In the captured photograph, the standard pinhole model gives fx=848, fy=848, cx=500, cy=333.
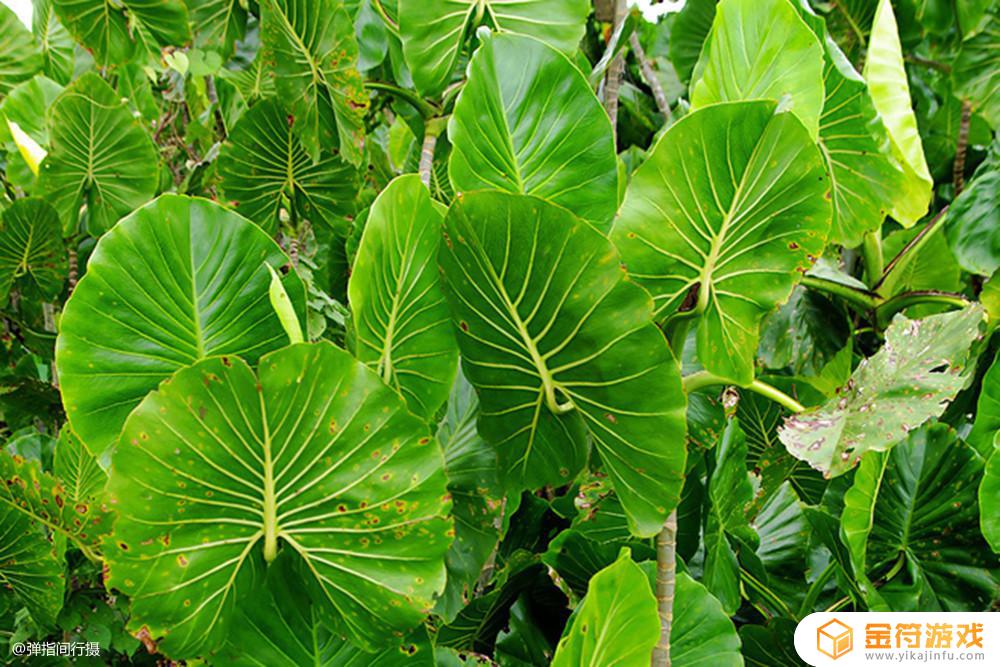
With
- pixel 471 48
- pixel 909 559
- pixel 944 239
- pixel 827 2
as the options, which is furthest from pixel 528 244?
pixel 827 2

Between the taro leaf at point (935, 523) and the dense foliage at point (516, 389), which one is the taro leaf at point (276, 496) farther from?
the taro leaf at point (935, 523)

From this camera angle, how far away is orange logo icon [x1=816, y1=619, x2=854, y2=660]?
0.62 meters

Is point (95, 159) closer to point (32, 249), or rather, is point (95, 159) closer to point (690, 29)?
point (32, 249)

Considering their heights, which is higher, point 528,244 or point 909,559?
point 528,244

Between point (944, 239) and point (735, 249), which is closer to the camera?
point (735, 249)

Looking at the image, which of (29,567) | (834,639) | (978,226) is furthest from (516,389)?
(978,226)

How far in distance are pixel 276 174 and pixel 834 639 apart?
81 cm

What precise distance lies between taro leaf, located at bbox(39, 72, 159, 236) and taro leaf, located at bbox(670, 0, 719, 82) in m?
0.88

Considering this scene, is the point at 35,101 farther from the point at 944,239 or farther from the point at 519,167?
the point at 944,239

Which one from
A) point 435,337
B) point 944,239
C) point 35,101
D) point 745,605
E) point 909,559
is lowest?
point 745,605

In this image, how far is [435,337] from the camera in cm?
47

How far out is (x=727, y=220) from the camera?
0.43 m

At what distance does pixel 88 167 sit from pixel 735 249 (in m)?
1.03

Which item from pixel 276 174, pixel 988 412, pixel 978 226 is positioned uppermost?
pixel 276 174
